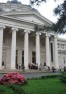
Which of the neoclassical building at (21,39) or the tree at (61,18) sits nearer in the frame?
the tree at (61,18)

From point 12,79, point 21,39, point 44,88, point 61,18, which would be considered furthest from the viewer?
point 21,39

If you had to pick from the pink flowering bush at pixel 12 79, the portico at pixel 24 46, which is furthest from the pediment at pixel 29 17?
the pink flowering bush at pixel 12 79

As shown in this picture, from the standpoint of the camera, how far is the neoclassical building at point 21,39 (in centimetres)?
3816

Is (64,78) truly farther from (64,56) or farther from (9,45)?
(64,56)

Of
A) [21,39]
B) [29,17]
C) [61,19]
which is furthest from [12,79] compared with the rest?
[21,39]

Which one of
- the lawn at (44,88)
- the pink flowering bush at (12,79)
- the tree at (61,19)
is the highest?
the tree at (61,19)

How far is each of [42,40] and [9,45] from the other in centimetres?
887

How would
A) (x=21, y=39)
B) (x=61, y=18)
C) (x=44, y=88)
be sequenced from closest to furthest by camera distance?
→ (x=61, y=18) < (x=44, y=88) < (x=21, y=39)

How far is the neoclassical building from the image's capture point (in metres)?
38.2

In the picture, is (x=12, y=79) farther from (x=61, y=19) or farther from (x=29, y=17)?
(x=29, y=17)

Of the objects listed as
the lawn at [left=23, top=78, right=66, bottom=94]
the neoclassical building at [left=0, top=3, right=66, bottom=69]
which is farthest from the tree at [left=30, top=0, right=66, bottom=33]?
the neoclassical building at [left=0, top=3, right=66, bottom=69]

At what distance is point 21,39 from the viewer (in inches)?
1769

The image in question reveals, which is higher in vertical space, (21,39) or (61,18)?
(21,39)

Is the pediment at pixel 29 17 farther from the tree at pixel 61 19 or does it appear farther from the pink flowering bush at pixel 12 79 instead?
the tree at pixel 61 19
